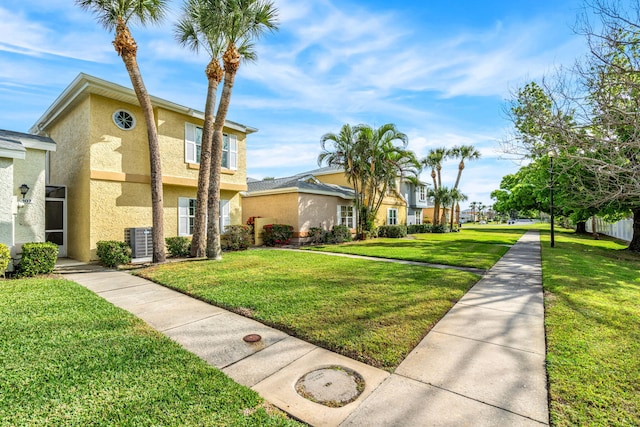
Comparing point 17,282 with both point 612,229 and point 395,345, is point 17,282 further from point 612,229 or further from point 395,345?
point 612,229

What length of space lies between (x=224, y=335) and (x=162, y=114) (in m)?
11.6

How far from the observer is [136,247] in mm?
10719

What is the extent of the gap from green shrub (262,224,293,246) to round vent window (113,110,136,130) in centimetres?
819

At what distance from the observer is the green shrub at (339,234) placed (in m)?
18.6

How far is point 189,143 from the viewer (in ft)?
44.3

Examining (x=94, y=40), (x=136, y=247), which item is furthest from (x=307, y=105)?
(x=136, y=247)

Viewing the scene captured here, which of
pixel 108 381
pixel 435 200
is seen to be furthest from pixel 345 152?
pixel 435 200

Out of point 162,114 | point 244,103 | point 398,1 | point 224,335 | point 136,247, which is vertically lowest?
point 224,335

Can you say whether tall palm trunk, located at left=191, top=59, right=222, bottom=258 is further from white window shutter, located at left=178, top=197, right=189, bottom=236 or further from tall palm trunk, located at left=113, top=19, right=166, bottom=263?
white window shutter, located at left=178, top=197, right=189, bottom=236

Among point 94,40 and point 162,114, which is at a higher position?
point 94,40

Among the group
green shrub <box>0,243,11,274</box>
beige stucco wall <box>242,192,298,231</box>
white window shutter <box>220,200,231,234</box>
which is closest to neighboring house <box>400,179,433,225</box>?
beige stucco wall <box>242,192,298,231</box>

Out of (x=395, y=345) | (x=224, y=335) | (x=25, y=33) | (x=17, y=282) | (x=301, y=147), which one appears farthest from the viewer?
(x=301, y=147)

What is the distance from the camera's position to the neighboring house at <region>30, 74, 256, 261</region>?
10.7 meters

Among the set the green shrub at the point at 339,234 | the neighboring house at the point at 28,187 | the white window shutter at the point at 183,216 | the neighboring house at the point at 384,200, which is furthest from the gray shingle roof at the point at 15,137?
the neighboring house at the point at 384,200
